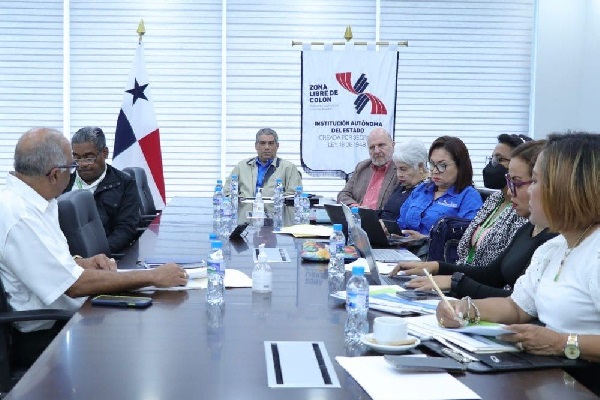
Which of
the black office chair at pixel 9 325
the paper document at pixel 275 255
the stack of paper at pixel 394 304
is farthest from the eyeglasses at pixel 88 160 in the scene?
the stack of paper at pixel 394 304

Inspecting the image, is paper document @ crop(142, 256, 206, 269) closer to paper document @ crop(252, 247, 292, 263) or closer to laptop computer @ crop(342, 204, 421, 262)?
paper document @ crop(252, 247, 292, 263)

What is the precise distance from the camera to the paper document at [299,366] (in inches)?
62.6

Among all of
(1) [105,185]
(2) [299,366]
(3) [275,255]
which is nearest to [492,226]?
(3) [275,255]

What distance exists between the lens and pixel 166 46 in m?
7.45

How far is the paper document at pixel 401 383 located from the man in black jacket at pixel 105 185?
9.53ft

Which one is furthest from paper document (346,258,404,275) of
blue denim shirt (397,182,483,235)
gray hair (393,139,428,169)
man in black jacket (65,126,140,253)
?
gray hair (393,139,428,169)

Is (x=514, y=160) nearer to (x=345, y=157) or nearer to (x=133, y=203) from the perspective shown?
(x=133, y=203)

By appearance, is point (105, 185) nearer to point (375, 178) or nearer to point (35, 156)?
point (35, 156)

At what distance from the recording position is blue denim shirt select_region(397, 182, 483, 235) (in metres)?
4.34

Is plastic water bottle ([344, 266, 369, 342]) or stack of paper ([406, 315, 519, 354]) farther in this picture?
plastic water bottle ([344, 266, 369, 342])

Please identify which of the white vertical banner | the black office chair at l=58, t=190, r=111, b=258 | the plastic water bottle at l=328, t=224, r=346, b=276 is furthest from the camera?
the white vertical banner

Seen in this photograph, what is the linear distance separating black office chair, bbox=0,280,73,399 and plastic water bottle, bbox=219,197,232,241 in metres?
1.40

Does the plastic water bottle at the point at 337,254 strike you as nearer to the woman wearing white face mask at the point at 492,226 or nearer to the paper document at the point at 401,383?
the woman wearing white face mask at the point at 492,226

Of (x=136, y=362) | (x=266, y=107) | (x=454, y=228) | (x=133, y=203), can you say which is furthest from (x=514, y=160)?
(x=266, y=107)
